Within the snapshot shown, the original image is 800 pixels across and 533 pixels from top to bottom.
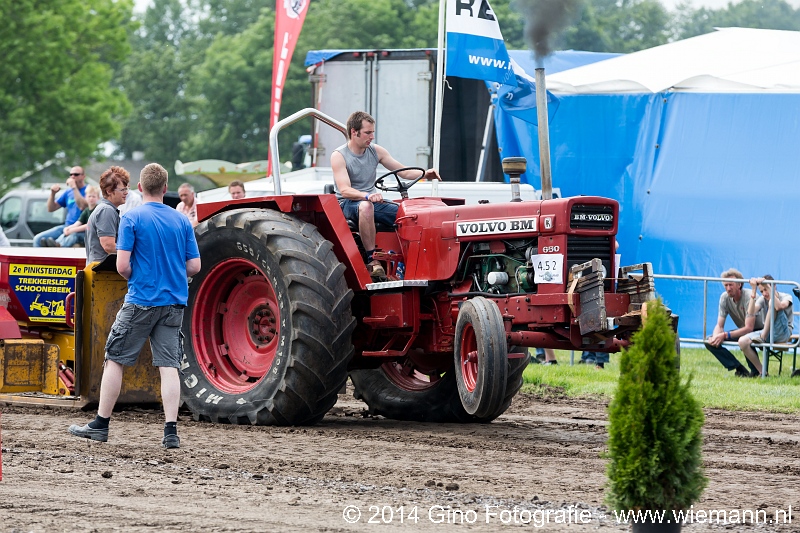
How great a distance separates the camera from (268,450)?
24.7ft

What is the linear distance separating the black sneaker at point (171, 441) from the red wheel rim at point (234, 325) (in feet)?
Result: 5.26

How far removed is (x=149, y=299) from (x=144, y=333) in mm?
230

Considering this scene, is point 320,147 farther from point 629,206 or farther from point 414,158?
point 629,206

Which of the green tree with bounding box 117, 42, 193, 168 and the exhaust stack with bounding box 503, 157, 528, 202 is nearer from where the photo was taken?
the exhaust stack with bounding box 503, 157, 528, 202

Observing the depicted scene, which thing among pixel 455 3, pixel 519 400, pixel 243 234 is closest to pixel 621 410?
pixel 243 234

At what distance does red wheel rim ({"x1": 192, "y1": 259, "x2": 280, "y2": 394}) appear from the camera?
9289mm

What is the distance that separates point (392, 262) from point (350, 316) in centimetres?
67

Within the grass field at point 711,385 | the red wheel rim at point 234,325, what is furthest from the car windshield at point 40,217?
the red wheel rim at point 234,325

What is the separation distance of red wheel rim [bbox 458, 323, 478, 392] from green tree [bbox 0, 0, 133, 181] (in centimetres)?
3219

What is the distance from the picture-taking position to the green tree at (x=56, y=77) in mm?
38156

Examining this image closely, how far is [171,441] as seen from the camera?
755 cm

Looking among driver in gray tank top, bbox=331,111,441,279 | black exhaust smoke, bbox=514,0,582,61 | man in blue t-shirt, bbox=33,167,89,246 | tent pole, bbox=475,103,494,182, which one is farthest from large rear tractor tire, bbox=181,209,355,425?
tent pole, bbox=475,103,494,182

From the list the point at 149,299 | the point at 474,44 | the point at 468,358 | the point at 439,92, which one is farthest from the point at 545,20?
the point at 149,299

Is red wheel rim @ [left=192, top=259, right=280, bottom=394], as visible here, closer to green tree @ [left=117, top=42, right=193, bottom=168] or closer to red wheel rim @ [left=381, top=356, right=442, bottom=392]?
red wheel rim @ [left=381, top=356, right=442, bottom=392]
